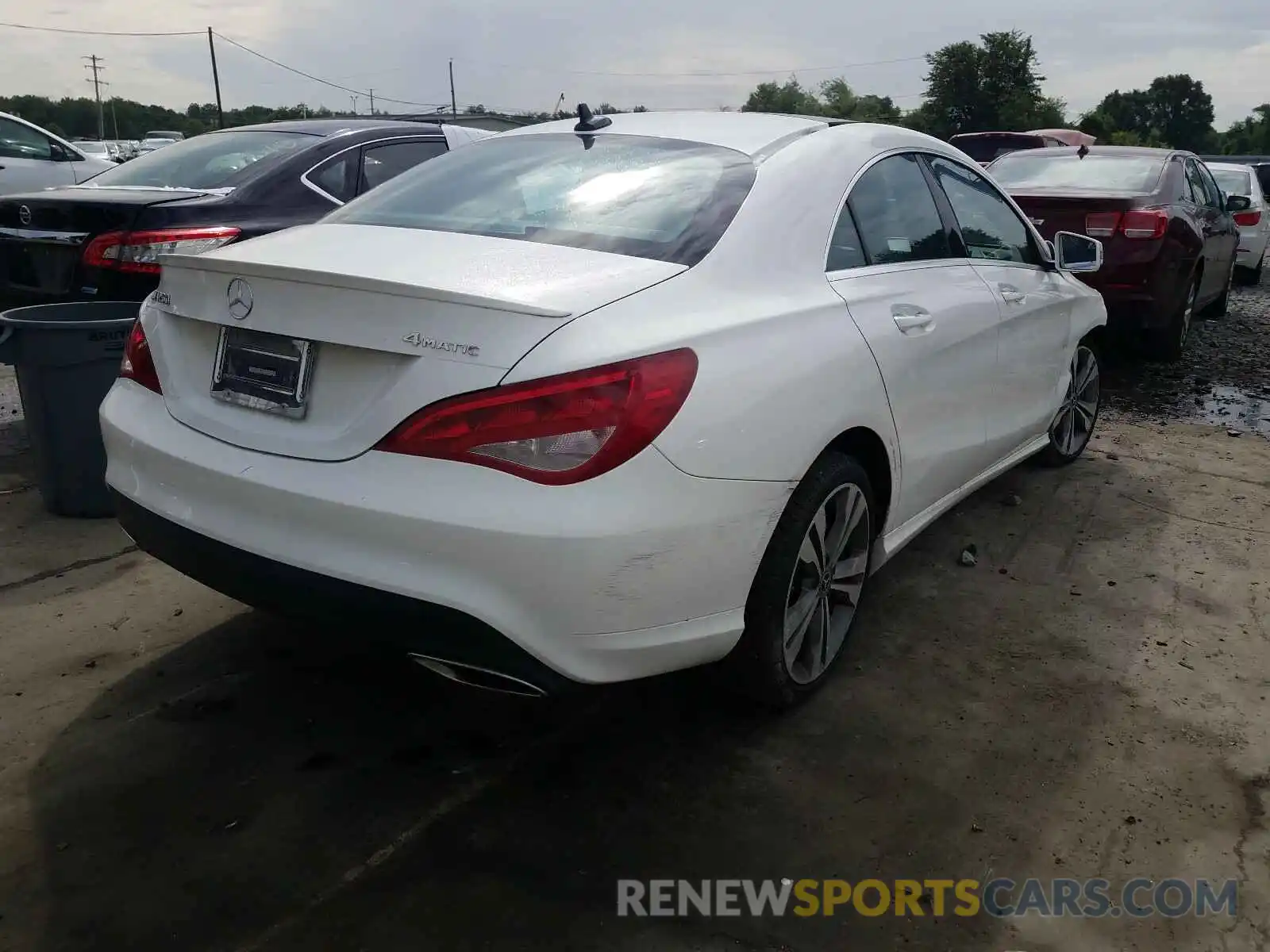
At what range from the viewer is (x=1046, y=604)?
12.6ft

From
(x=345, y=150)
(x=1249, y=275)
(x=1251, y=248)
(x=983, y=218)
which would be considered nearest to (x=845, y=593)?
(x=983, y=218)

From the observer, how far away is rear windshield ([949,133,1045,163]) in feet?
55.4

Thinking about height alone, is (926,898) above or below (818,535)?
below

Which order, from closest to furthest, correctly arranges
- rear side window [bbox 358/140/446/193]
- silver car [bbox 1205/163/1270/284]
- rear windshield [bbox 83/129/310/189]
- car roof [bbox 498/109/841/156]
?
car roof [bbox 498/109/841/156], rear windshield [bbox 83/129/310/189], rear side window [bbox 358/140/446/193], silver car [bbox 1205/163/1270/284]

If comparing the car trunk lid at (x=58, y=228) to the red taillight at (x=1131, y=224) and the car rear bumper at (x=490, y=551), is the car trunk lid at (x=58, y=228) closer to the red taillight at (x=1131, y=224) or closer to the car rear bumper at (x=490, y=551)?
the car rear bumper at (x=490, y=551)

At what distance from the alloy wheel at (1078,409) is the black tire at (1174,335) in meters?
2.52

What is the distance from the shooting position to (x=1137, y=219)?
6949 millimetres

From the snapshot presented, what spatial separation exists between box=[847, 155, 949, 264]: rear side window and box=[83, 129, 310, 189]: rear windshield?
3.44 meters

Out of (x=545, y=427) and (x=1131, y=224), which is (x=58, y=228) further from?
(x=1131, y=224)

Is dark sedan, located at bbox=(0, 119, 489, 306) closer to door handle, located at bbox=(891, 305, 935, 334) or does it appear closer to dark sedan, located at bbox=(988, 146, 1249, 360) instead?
door handle, located at bbox=(891, 305, 935, 334)

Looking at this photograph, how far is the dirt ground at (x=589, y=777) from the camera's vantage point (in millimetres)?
2225

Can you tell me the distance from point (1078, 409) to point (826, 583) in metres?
2.96

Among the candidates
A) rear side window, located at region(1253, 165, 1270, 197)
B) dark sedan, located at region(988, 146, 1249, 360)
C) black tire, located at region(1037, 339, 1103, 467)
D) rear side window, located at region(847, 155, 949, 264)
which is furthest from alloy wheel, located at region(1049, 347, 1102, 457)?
rear side window, located at region(1253, 165, 1270, 197)

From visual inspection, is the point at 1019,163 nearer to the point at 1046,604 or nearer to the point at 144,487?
the point at 1046,604
